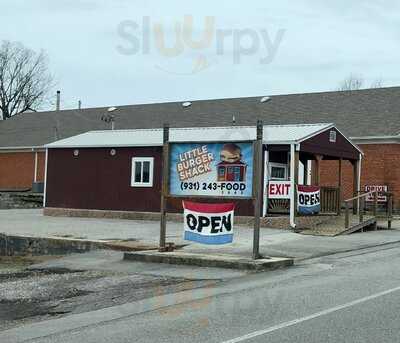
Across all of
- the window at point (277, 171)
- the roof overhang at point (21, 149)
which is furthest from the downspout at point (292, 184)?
the roof overhang at point (21, 149)

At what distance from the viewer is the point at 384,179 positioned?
31078mm

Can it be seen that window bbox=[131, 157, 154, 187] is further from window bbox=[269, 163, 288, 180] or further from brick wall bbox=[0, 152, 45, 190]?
brick wall bbox=[0, 152, 45, 190]

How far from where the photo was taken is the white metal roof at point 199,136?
2293cm

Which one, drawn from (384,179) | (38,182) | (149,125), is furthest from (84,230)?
(38,182)

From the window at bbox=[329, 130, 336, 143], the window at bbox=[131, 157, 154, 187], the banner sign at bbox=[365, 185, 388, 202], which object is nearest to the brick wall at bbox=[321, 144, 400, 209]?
the banner sign at bbox=[365, 185, 388, 202]

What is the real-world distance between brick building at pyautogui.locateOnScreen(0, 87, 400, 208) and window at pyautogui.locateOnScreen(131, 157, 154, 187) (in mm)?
7204

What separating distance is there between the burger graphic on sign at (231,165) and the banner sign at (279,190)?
8410 millimetres

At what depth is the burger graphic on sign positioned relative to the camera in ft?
45.7

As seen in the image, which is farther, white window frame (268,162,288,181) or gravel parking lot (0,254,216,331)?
white window frame (268,162,288,181)

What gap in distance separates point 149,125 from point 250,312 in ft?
104

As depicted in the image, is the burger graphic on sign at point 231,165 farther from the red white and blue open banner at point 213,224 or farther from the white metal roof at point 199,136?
the white metal roof at point 199,136

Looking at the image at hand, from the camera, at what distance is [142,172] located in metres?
25.8

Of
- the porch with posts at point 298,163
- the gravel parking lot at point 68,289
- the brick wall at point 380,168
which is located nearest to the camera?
the gravel parking lot at point 68,289

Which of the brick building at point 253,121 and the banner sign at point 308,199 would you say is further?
the brick building at point 253,121
